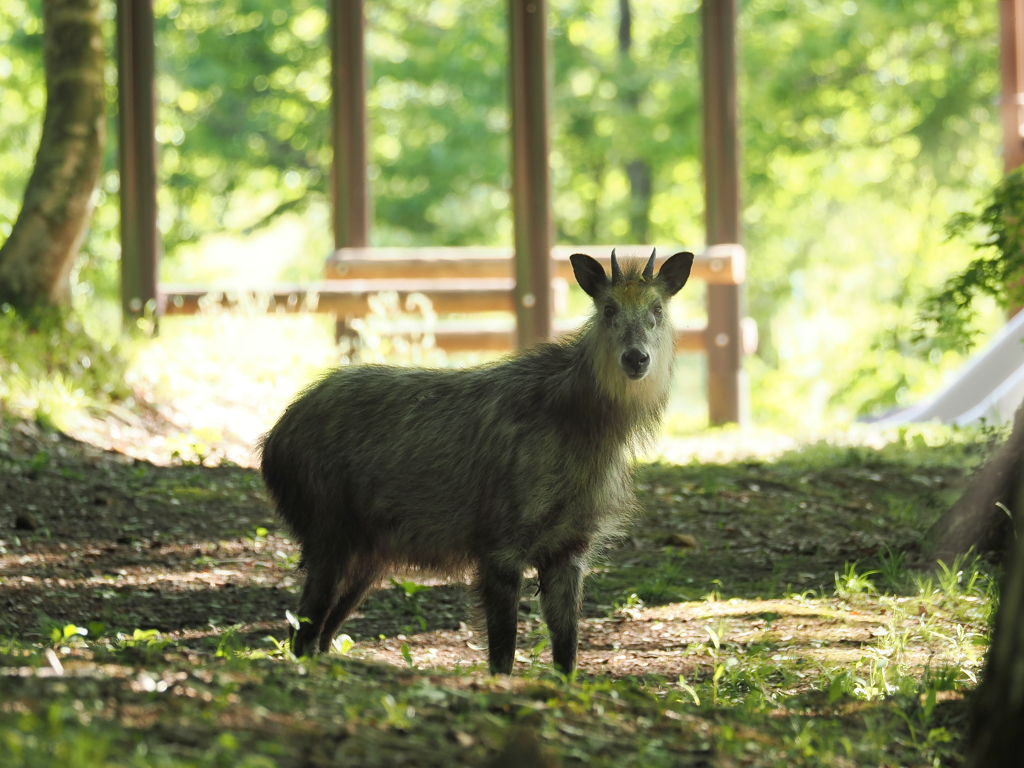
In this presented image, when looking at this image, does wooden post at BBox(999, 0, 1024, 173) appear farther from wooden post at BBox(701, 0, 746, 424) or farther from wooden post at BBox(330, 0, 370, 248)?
wooden post at BBox(330, 0, 370, 248)

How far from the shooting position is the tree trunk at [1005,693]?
88.6 inches

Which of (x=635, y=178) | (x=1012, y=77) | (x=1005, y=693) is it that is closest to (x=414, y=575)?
(x=1005, y=693)

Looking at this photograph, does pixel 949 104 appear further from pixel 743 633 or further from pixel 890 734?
pixel 890 734

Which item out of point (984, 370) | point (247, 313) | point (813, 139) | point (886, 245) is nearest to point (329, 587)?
point (247, 313)

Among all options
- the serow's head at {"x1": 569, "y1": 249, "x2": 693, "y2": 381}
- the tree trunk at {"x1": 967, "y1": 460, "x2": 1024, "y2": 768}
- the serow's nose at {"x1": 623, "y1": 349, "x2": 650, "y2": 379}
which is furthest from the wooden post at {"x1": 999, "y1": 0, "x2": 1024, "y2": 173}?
the tree trunk at {"x1": 967, "y1": 460, "x2": 1024, "y2": 768}

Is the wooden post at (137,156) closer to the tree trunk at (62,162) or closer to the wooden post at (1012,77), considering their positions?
the tree trunk at (62,162)

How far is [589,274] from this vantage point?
435cm

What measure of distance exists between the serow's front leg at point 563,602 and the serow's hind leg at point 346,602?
731mm

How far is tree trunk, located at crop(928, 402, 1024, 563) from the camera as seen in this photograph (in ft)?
16.1

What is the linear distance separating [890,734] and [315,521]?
225cm

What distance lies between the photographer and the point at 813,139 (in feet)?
64.5

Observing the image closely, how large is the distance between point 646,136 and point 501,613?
15.9 meters

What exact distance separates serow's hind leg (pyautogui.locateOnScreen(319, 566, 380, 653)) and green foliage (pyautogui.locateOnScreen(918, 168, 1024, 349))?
3376 mm

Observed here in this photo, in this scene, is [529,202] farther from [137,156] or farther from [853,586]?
[853,586]
